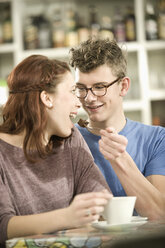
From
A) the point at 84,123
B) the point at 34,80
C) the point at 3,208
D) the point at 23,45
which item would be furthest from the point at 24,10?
the point at 3,208

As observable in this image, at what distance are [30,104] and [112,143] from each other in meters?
0.29

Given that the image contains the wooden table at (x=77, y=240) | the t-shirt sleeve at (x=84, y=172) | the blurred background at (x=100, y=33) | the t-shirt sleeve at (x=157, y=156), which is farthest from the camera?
the blurred background at (x=100, y=33)

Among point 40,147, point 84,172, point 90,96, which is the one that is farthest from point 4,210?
point 90,96

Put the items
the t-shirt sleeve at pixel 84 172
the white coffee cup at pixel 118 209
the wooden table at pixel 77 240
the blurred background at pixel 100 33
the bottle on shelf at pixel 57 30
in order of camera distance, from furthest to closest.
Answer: the bottle on shelf at pixel 57 30 → the blurred background at pixel 100 33 → the t-shirt sleeve at pixel 84 172 → the white coffee cup at pixel 118 209 → the wooden table at pixel 77 240

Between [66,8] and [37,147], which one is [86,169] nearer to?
[37,147]

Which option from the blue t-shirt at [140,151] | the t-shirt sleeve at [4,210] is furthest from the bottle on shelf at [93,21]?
the t-shirt sleeve at [4,210]

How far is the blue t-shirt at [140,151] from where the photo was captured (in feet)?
5.35

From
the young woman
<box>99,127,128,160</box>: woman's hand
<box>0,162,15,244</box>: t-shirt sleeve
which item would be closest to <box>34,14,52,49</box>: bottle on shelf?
the young woman

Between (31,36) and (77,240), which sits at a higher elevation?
(31,36)

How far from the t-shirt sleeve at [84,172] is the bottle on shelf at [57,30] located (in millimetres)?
1825

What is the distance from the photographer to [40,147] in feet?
4.26

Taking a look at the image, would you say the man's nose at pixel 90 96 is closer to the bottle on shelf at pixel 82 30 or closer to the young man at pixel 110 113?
the young man at pixel 110 113

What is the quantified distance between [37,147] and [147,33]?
2.04m

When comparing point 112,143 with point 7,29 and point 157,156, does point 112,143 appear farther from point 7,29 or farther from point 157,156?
point 7,29
